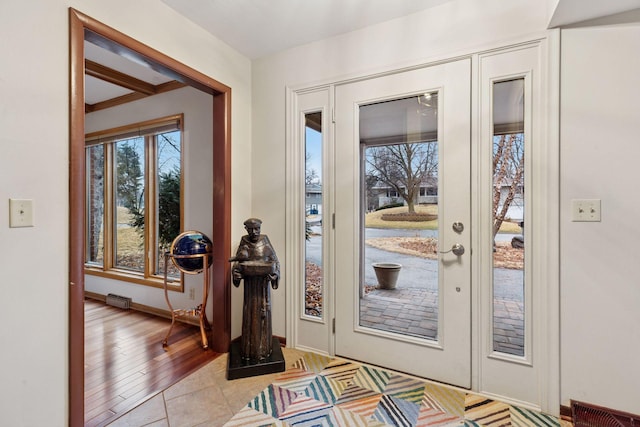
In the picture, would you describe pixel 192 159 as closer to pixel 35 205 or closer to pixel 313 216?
pixel 313 216

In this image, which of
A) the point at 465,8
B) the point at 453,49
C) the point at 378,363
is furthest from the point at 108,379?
the point at 465,8

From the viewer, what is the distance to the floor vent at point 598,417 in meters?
1.55

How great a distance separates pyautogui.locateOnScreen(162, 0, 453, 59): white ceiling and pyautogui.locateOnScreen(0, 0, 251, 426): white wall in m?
0.71

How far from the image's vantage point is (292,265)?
2469mm

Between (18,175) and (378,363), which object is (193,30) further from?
(378,363)

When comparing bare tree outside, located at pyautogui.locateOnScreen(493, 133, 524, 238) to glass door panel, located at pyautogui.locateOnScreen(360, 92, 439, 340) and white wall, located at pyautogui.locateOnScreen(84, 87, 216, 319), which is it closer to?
glass door panel, located at pyautogui.locateOnScreen(360, 92, 439, 340)

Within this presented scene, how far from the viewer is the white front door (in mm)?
1924

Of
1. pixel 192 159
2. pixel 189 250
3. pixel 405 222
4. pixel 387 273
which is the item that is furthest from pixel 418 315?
pixel 192 159

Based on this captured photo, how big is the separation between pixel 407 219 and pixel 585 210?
3.21ft

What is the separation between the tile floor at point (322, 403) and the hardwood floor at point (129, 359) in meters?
0.15

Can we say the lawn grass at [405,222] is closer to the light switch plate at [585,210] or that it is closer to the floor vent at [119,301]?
the light switch plate at [585,210]

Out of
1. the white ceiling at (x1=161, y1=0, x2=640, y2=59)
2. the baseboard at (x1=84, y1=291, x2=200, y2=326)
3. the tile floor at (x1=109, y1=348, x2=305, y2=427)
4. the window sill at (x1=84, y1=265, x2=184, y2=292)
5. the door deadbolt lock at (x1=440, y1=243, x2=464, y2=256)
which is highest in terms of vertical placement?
the white ceiling at (x1=161, y1=0, x2=640, y2=59)

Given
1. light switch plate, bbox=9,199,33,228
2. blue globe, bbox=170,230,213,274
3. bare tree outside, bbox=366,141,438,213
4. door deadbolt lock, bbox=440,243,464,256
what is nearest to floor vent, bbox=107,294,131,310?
blue globe, bbox=170,230,213,274

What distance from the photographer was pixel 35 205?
1.39 m
